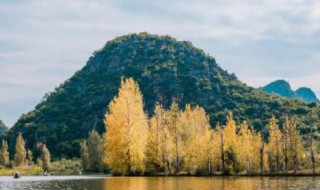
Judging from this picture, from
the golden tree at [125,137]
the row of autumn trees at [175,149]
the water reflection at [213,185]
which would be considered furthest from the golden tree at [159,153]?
the water reflection at [213,185]

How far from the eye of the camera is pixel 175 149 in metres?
89.4

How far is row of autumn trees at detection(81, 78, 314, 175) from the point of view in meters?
85.0

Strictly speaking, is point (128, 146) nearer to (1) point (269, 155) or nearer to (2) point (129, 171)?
(2) point (129, 171)

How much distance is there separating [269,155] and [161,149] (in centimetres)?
2156

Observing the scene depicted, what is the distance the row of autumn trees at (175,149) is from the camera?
8500 centimetres

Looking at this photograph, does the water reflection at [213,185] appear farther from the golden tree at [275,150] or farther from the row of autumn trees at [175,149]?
the golden tree at [275,150]

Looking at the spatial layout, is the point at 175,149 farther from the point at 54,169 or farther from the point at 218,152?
the point at 54,169

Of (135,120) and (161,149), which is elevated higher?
(135,120)

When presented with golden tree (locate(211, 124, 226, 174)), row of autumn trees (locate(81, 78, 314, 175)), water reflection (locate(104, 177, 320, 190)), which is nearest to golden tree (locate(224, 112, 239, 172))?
row of autumn trees (locate(81, 78, 314, 175))

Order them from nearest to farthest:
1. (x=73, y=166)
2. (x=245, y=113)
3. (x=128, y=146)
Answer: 1. (x=128, y=146)
2. (x=73, y=166)
3. (x=245, y=113)

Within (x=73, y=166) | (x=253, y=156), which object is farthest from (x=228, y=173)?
(x=73, y=166)

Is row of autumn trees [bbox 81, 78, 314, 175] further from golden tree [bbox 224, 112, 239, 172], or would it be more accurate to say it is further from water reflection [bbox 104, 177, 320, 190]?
water reflection [bbox 104, 177, 320, 190]

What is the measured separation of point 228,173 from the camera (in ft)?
281

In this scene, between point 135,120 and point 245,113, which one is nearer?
point 135,120
